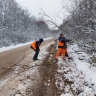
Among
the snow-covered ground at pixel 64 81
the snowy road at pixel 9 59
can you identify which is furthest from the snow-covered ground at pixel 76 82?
the snowy road at pixel 9 59

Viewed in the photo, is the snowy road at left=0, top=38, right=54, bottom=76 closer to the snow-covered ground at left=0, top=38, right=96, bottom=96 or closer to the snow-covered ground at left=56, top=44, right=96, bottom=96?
the snow-covered ground at left=0, top=38, right=96, bottom=96

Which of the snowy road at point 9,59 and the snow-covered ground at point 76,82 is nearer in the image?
the snow-covered ground at point 76,82

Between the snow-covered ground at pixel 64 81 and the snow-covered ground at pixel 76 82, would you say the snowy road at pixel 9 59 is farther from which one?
the snow-covered ground at pixel 76 82

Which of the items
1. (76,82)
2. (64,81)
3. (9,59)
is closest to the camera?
(76,82)

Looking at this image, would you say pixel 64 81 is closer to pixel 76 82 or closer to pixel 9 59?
pixel 76 82

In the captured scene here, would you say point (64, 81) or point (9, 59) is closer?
point (64, 81)

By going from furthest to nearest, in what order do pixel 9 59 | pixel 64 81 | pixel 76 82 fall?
1. pixel 9 59
2. pixel 64 81
3. pixel 76 82

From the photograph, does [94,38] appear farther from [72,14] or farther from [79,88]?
[72,14]

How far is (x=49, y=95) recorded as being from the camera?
227 inches

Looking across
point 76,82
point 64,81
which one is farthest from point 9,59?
point 76,82

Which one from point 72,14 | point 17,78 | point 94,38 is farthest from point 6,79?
point 72,14

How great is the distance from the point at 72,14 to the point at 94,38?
7816 mm

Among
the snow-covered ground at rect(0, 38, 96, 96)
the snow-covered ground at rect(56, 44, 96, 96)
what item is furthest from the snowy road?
the snow-covered ground at rect(56, 44, 96, 96)

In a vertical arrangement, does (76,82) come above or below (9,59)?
below
